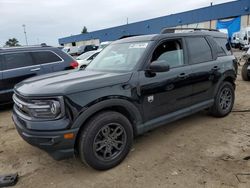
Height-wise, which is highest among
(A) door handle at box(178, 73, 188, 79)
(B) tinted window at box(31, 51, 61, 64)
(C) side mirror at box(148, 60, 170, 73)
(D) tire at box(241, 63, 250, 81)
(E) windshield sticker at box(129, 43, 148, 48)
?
(E) windshield sticker at box(129, 43, 148, 48)

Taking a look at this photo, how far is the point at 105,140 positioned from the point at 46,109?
89 cm

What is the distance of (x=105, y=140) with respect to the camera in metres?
3.35

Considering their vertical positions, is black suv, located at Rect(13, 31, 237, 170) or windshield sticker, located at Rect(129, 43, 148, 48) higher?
windshield sticker, located at Rect(129, 43, 148, 48)

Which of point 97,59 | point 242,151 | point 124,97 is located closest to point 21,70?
point 97,59

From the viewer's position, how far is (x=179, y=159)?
3627mm

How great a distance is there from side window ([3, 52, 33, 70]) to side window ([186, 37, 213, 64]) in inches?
171

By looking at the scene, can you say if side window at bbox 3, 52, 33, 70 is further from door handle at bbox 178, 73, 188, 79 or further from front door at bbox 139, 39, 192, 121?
door handle at bbox 178, 73, 188, 79

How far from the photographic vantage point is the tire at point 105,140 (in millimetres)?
3143

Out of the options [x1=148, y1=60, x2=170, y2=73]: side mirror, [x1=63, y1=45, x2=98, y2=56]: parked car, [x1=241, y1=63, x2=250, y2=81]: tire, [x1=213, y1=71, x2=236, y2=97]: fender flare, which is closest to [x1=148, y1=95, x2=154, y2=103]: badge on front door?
[x1=148, y1=60, x2=170, y2=73]: side mirror

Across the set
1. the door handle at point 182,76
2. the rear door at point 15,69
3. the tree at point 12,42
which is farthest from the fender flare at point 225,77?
the tree at point 12,42

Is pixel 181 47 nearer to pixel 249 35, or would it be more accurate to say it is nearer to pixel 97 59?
pixel 97 59

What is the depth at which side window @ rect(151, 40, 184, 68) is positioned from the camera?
4.02m

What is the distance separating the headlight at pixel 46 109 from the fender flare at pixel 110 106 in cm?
27

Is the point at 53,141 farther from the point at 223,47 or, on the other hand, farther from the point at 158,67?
the point at 223,47
